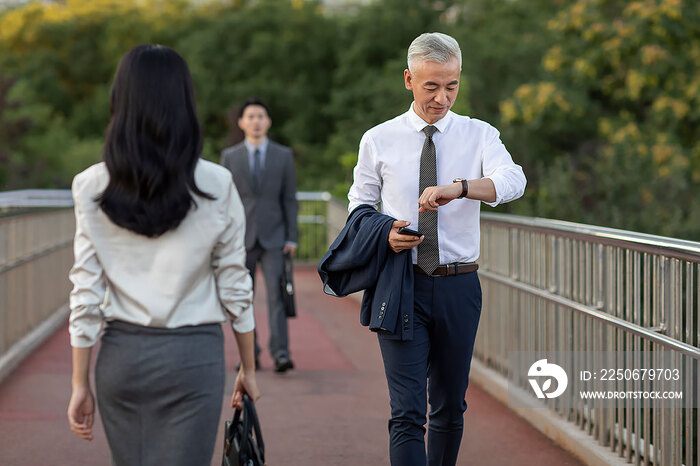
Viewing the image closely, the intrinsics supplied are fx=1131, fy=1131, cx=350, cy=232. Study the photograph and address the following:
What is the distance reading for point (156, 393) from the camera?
320 cm

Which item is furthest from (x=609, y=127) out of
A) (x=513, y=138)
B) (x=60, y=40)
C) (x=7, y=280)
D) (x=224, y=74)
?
(x=60, y=40)

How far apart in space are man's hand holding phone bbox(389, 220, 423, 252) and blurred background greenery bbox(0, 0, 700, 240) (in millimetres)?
6542

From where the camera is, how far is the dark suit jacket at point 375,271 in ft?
14.3

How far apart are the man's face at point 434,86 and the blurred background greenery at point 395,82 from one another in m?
6.35

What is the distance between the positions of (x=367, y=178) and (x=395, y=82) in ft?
137

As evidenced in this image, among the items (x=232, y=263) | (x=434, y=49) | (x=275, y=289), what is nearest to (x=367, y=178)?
(x=434, y=49)

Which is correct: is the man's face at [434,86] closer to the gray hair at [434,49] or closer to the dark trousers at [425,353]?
the gray hair at [434,49]

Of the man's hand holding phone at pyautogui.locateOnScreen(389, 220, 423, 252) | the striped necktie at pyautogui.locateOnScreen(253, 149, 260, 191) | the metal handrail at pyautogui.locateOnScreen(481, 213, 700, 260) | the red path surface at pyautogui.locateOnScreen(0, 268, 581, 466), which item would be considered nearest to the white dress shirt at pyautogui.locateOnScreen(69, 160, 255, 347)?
the man's hand holding phone at pyautogui.locateOnScreen(389, 220, 423, 252)

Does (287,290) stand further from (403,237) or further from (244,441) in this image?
(244,441)

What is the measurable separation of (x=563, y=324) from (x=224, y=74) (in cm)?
5204

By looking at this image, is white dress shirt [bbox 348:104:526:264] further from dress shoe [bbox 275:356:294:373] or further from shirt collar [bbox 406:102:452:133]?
dress shoe [bbox 275:356:294:373]

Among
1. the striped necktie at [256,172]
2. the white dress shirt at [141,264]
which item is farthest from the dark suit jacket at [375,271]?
the striped necktie at [256,172]

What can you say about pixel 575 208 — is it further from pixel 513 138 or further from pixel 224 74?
pixel 224 74

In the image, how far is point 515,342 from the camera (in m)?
7.79
